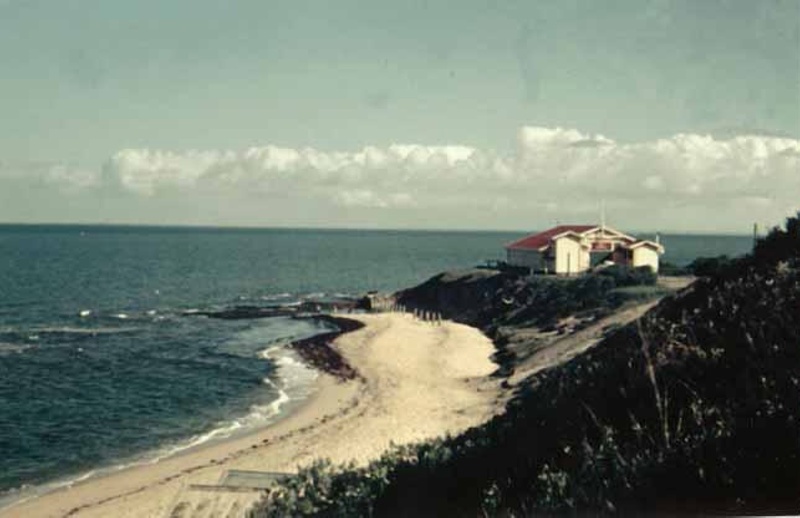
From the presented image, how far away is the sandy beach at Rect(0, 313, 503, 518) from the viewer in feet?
76.2

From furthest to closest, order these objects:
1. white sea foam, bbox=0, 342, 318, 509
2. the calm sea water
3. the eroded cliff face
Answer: the eroded cliff face < the calm sea water < white sea foam, bbox=0, 342, 318, 509

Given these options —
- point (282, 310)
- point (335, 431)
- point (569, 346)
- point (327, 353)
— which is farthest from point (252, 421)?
point (282, 310)

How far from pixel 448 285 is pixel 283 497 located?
6608cm

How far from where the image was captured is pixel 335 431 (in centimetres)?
3145

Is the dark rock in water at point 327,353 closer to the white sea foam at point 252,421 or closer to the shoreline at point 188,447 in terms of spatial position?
the shoreline at point 188,447

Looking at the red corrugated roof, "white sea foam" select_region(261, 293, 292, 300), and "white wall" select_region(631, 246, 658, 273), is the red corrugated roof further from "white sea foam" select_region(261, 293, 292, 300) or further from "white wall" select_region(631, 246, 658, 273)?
"white sea foam" select_region(261, 293, 292, 300)

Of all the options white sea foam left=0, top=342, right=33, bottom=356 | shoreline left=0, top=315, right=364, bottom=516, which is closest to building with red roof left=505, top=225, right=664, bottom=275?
shoreline left=0, top=315, right=364, bottom=516

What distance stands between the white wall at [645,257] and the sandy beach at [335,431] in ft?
77.1

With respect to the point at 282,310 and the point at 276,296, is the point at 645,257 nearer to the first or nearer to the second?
the point at 282,310

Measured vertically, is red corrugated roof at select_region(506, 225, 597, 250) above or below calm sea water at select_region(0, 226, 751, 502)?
above

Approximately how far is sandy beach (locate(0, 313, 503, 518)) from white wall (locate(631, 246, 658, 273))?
23.5 meters

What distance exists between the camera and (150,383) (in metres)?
Answer: 41.2

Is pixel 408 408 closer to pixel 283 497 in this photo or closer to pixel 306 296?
pixel 283 497

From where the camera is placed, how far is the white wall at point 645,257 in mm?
67875
